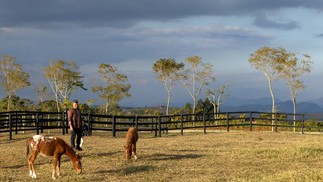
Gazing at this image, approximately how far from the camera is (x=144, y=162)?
1413cm

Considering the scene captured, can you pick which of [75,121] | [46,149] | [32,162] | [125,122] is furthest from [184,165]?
[125,122]

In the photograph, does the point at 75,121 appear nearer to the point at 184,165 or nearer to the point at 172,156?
the point at 172,156

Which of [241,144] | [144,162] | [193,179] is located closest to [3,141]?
[144,162]

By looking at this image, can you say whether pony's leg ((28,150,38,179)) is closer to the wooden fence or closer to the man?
the man

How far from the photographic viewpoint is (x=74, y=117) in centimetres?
1471

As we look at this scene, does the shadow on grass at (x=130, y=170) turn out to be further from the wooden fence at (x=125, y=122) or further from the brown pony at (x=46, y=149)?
the wooden fence at (x=125, y=122)

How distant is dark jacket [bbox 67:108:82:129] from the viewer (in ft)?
48.0

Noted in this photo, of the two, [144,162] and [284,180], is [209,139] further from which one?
[284,180]

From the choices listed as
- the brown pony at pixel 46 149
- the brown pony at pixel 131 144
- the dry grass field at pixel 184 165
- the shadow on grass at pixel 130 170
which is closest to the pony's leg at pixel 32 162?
the brown pony at pixel 46 149

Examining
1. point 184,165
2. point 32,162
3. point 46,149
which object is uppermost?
point 46,149

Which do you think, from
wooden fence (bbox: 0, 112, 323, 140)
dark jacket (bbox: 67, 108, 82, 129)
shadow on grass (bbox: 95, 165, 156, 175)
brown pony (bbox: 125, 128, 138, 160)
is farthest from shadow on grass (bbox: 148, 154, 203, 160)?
wooden fence (bbox: 0, 112, 323, 140)

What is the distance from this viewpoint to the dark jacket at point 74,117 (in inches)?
576

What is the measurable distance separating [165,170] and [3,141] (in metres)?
11.5

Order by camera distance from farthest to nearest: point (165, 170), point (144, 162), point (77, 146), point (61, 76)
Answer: point (61, 76), point (77, 146), point (144, 162), point (165, 170)
